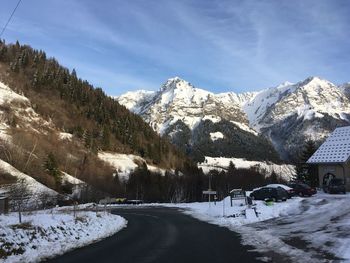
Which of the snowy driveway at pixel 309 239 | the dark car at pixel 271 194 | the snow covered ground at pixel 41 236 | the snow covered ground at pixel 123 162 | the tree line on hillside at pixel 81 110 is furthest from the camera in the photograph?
the tree line on hillside at pixel 81 110

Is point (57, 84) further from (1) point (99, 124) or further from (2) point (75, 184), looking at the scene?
(2) point (75, 184)

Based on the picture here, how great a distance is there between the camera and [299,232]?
76.8 feet

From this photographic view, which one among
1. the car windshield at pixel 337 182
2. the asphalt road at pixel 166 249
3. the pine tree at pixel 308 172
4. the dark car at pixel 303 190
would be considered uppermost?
the pine tree at pixel 308 172

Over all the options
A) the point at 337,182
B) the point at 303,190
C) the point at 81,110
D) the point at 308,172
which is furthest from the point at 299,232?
the point at 81,110

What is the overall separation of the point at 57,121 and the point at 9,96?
59.8 feet

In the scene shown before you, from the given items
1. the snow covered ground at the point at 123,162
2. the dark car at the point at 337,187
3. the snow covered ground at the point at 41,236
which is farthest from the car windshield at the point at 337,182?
the snow covered ground at the point at 123,162

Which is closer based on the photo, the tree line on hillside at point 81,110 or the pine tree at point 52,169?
the pine tree at point 52,169

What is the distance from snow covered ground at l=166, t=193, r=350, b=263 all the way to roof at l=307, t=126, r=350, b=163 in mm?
20735

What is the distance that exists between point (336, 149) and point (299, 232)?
42.2 meters

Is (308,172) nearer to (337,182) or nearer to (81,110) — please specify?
(337,182)

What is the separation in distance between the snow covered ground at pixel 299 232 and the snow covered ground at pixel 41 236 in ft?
25.1

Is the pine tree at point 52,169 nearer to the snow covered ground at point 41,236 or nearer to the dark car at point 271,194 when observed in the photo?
the dark car at point 271,194

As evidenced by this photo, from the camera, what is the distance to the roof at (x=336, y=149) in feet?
196

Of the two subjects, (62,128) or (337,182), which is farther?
(62,128)
